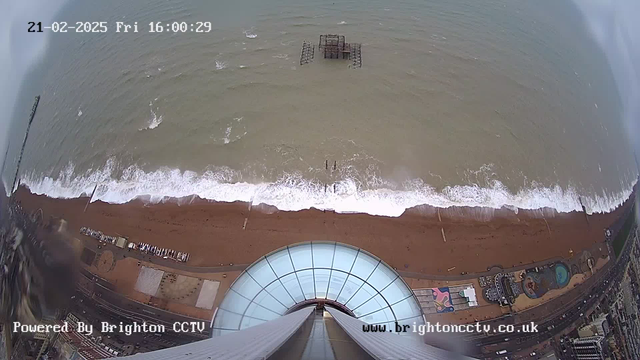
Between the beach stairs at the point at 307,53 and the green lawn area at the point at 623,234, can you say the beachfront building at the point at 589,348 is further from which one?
the beach stairs at the point at 307,53

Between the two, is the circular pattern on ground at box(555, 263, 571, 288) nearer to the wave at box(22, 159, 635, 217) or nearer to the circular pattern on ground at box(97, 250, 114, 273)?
the wave at box(22, 159, 635, 217)

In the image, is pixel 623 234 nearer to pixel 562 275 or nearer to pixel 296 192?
pixel 562 275

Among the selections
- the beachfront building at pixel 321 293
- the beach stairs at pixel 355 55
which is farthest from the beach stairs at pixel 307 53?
the beachfront building at pixel 321 293

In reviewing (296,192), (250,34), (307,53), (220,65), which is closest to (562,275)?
(296,192)

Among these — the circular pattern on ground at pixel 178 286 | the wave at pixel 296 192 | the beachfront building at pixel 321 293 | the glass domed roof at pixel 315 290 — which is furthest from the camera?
the wave at pixel 296 192

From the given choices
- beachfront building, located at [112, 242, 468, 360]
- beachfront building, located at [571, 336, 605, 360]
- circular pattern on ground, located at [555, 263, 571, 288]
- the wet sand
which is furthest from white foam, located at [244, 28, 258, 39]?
beachfront building, located at [571, 336, 605, 360]
